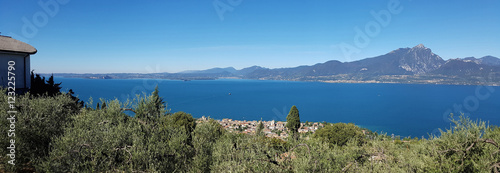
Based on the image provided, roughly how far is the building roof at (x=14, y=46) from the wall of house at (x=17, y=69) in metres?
0.26

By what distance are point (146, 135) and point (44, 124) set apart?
350 cm

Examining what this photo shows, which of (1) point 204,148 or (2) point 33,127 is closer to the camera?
(2) point 33,127

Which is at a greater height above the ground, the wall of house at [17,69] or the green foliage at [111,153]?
the wall of house at [17,69]

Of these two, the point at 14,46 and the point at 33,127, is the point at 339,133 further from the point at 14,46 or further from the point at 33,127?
the point at 14,46

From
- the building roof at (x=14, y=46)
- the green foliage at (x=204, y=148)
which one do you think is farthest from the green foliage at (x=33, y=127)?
the green foliage at (x=204, y=148)

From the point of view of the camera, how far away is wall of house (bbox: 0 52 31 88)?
40.1 feet

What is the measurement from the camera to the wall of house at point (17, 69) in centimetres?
1223

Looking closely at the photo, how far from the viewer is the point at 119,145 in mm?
7508

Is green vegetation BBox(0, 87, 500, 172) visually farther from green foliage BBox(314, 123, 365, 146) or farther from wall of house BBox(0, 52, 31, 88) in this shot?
green foliage BBox(314, 123, 365, 146)

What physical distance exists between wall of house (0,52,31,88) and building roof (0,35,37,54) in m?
0.26

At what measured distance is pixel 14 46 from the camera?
1280cm

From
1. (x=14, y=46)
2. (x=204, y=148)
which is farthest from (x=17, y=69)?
(x=204, y=148)

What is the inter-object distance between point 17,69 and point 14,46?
4.06 ft

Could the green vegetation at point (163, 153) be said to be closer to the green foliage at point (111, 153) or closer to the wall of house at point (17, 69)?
the green foliage at point (111, 153)
